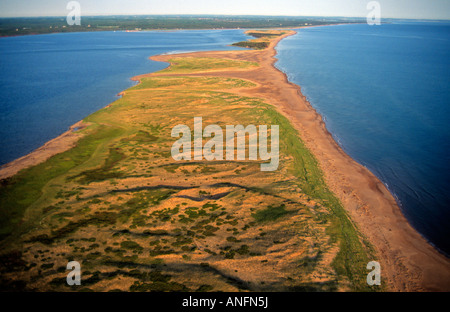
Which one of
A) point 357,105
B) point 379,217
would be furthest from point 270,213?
point 357,105

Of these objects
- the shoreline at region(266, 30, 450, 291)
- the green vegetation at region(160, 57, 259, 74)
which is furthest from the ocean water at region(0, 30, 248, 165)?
the shoreline at region(266, 30, 450, 291)

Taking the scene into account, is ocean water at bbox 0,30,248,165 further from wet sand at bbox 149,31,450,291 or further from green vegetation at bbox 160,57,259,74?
wet sand at bbox 149,31,450,291

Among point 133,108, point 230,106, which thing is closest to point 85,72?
point 133,108

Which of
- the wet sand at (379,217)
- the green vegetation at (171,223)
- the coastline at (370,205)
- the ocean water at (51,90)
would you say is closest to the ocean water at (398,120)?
the wet sand at (379,217)

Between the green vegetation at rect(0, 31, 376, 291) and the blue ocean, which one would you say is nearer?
the green vegetation at rect(0, 31, 376, 291)
